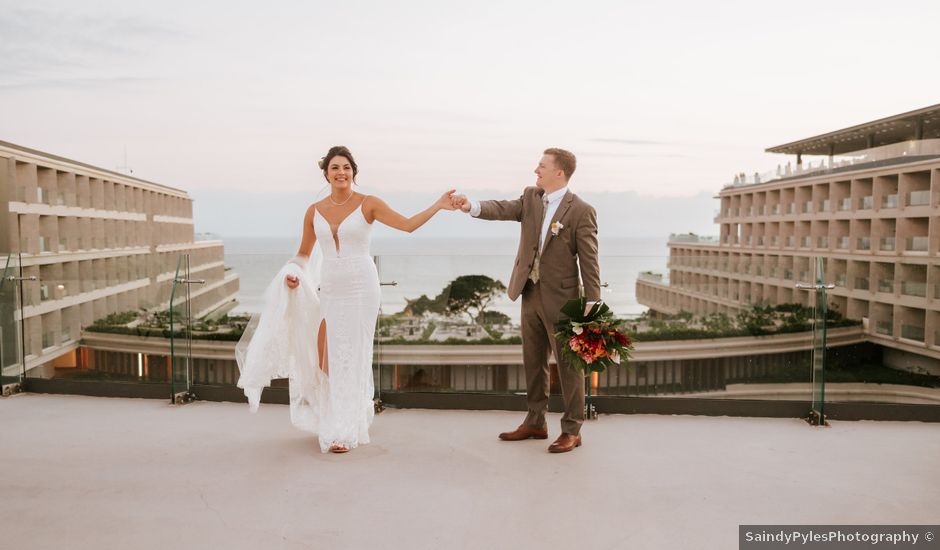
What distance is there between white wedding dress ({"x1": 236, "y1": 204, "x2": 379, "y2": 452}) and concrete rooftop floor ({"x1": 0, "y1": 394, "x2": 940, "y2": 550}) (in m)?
0.26

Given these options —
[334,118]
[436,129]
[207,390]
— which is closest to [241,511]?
[207,390]

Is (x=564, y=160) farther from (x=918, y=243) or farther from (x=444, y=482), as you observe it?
(x=918, y=243)

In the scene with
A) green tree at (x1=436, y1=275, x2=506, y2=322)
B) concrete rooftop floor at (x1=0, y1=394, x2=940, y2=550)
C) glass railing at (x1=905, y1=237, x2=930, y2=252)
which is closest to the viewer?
concrete rooftop floor at (x1=0, y1=394, x2=940, y2=550)

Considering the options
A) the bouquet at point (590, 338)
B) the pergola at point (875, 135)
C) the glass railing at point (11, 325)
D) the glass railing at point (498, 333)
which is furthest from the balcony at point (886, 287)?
the pergola at point (875, 135)

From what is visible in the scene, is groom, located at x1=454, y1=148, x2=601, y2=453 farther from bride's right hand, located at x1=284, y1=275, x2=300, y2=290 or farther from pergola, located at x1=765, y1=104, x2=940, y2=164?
pergola, located at x1=765, y1=104, x2=940, y2=164

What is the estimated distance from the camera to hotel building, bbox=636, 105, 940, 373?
5086 mm

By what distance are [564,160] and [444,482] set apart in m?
2.05

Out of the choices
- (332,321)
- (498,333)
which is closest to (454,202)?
(332,321)

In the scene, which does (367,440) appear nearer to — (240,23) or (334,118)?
(240,23)

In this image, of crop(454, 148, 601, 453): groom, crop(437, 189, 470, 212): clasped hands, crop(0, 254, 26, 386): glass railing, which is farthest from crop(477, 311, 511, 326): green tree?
crop(0, 254, 26, 386): glass railing

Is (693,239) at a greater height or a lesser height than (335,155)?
lesser

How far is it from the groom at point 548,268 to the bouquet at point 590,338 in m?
0.11

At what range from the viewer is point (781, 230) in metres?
56.9

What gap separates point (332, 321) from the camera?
403 cm
